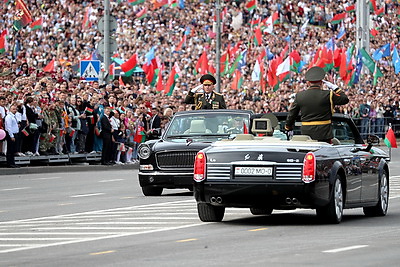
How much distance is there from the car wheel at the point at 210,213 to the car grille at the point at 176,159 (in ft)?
20.0

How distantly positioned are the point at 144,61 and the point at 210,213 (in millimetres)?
41439

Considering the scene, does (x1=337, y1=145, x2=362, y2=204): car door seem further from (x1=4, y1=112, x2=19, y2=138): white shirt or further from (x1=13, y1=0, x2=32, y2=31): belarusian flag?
(x1=13, y1=0, x2=32, y2=31): belarusian flag

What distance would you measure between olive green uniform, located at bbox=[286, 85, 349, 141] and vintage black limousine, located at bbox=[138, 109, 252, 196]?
491 centimetres

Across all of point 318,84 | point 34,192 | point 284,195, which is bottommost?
point 34,192

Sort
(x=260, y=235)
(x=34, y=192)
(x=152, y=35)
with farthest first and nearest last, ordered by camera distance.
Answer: (x=152, y=35) < (x=34, y=192) < (x=260, y=235)

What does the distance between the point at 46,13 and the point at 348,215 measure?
147ft

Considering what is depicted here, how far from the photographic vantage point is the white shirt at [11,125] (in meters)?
30.0

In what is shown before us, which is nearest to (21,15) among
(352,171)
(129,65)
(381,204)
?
(129,65)

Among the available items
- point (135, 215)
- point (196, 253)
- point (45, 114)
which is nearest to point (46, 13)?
point (45, 114)

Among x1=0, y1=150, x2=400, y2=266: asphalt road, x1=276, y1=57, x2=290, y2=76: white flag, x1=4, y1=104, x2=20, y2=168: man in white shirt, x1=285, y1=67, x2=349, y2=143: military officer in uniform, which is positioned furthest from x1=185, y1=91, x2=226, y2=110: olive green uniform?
x1=276, y1=57, x2=290, y2=76: white flag

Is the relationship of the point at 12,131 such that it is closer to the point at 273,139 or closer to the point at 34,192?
the point at 34,192

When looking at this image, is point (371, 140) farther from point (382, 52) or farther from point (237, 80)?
point (382, 52)

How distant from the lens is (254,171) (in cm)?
1469

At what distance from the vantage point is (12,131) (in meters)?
30.1
